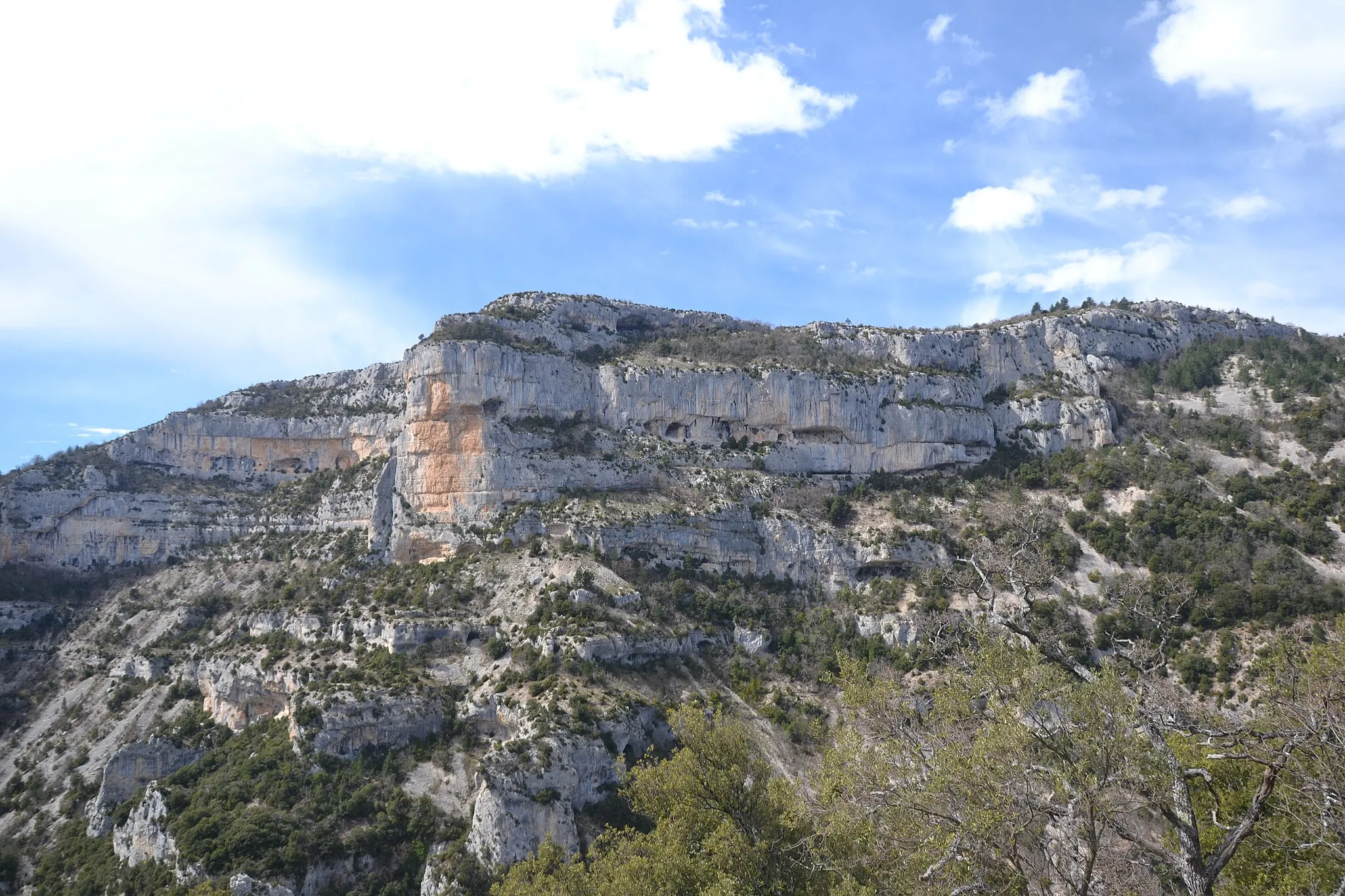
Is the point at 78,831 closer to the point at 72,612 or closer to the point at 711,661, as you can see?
the point at 72,612

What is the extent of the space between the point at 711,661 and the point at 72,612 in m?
46.6

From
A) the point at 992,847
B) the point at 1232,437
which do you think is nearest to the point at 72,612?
the point at 992,847

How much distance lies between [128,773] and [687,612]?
99.4 ft

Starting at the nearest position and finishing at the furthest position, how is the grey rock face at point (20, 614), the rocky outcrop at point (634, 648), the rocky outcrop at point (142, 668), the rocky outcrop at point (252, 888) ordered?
1. the rocky outcrop at point (252, 888)
2. the rocky outcrop at point (634, 648)
3. the rocky outcrop at point (142, 668)
4. the grey rock face at point (20, 614)

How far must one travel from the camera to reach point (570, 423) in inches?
2367

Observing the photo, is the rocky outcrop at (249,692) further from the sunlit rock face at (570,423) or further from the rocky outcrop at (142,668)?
the sunlit rock face at (570,423)

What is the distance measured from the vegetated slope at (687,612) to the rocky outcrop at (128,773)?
0.69 feet

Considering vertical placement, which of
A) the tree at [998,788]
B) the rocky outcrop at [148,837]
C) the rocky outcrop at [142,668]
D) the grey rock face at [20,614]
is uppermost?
the tree at [998,788]

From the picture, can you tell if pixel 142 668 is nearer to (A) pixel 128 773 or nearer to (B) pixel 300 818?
(A) pixel 128 773

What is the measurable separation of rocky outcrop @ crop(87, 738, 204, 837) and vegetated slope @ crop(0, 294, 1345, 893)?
0.69 feet

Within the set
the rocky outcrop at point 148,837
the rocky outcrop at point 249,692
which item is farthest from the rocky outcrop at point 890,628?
the rocky outcrop at point 148,837

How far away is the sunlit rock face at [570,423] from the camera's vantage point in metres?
54.9

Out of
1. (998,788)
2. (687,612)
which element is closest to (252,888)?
(687,612)

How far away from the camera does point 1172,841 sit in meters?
15.3
